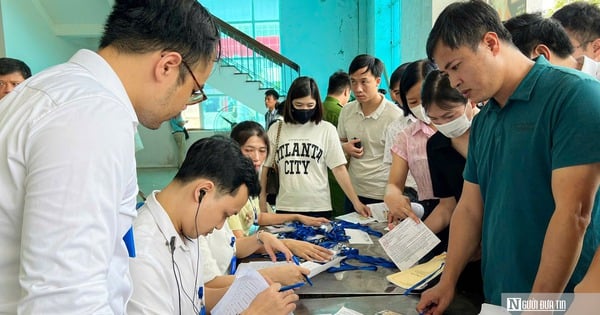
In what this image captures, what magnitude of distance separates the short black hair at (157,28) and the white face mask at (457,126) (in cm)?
99

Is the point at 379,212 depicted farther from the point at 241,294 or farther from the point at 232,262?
the point at 241,294

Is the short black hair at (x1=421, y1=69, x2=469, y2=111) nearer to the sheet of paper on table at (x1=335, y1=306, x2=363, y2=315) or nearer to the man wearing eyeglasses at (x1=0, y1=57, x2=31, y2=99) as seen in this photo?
the sheet of paper on table at (x1=335, y1=306, x2=363, y2=315)

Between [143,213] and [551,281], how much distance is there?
3.11ft

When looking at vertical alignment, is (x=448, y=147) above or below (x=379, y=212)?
above

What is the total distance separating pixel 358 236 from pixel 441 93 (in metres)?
0.74

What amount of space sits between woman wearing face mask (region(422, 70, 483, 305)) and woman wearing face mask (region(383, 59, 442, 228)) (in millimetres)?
206

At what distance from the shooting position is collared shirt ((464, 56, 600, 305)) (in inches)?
32.8

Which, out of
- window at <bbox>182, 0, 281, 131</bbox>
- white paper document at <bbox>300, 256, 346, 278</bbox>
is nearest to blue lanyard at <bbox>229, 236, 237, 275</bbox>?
white paper document at <bbox>300, 256, 346, 278</bbox>

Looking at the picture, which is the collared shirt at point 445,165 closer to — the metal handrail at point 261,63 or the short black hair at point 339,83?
the short black hair at point 339,83

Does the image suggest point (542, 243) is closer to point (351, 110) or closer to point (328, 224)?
point (328, 224)

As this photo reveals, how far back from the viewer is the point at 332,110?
10.3 ft

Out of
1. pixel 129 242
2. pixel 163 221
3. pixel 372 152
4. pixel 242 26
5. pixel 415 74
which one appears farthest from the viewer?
pixel 242 26

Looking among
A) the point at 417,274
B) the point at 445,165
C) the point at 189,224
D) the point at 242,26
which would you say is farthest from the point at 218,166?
the point at 242,26

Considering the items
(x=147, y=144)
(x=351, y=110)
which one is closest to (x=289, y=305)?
(x=351, y=110)
